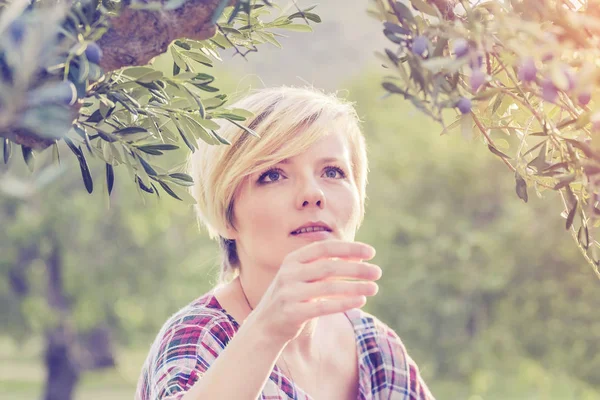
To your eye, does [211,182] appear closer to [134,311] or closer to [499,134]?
[499,134]

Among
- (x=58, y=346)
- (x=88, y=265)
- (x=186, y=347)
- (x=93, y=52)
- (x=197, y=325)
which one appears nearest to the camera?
(x=93, y=52)

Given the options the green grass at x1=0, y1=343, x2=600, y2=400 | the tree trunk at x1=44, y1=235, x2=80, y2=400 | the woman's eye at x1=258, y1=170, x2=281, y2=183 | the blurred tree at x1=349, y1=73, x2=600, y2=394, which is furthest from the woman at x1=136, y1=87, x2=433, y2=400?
the tree trunk at x1=44, y1=235, x2=80, y2=400

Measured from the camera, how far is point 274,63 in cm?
4503

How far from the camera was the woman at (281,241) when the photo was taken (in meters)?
2.26

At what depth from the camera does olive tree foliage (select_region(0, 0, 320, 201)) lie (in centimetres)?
91

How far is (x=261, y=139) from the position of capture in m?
2.45

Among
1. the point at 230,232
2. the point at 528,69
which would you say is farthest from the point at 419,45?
the point at 230,232

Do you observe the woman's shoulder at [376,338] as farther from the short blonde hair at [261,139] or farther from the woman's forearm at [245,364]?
the woman's forearm at [245,364]

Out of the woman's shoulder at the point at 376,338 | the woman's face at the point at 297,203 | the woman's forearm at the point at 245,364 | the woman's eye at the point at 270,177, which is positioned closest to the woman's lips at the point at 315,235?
the woman's face at the point at 297,203

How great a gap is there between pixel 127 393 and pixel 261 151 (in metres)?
32.3

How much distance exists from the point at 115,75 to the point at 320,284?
0.56 metres

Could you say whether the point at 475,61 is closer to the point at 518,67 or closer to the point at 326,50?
the point at 518,67

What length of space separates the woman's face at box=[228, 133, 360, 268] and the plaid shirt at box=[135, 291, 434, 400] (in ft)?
0.92

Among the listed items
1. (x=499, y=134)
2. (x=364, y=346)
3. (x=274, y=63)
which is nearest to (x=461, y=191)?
A: (x=364, y=346)
